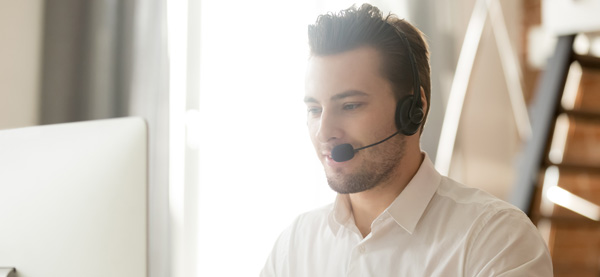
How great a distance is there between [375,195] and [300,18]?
4.18 ft

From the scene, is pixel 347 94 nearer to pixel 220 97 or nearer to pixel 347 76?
pixel 347 76

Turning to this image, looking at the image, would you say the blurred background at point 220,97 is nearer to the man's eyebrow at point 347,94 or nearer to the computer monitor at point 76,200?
the man's eyebrow at point 347,94

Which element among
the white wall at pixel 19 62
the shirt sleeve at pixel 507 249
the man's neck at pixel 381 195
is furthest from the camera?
the white wall at pixel 19 62

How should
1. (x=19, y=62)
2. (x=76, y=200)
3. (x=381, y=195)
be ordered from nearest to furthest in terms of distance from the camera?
(x=76, y=200) < (x=381, y=195) < (x=19, y=62)

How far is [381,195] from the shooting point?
135 cm

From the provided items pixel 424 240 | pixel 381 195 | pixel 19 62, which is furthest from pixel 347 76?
pixel 19 62

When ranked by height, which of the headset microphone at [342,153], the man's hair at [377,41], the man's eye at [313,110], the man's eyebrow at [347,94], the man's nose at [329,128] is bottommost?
the headset microphone at [342,153]

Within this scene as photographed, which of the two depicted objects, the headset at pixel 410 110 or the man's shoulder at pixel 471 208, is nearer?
the man's shoulder at pixel 471 208

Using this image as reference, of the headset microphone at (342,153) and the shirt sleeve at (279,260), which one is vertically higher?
the headset microphone at (342,153)

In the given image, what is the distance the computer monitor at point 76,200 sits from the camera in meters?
0.94

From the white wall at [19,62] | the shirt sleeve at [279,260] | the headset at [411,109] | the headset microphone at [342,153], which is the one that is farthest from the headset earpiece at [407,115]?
the white wall at [19,62]

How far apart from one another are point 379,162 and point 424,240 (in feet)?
0.60

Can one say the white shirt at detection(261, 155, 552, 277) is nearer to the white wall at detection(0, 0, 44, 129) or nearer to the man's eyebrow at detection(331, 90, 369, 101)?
the man's eyebrow at detection(331, 90, 369, 101)

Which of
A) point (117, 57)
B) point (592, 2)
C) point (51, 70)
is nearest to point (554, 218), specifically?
point (592, 2)
